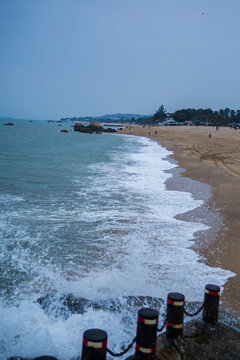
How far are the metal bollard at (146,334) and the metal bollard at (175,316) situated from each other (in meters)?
0.49

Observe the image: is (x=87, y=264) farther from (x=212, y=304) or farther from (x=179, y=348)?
(x=179, y=348)

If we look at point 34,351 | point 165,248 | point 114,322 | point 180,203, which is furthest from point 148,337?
point 180,203

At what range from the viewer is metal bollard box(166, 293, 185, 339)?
4031 millimetres

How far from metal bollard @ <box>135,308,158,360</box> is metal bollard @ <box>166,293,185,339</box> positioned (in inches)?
19.1

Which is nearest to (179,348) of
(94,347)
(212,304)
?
(212,304)

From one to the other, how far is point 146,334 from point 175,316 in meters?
0.61

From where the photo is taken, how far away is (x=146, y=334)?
357cm

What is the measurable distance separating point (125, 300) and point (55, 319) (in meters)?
1.11

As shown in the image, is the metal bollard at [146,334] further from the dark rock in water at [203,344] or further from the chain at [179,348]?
the chain at [179,348]

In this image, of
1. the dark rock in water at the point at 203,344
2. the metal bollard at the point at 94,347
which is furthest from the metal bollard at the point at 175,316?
the metal bollard at the point at 94,347

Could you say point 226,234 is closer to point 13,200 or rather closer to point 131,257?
point 131,257

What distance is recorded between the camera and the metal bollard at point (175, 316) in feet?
13.2

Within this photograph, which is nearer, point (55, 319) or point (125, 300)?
point (55, 319)

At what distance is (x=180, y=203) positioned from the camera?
36.6 feet
